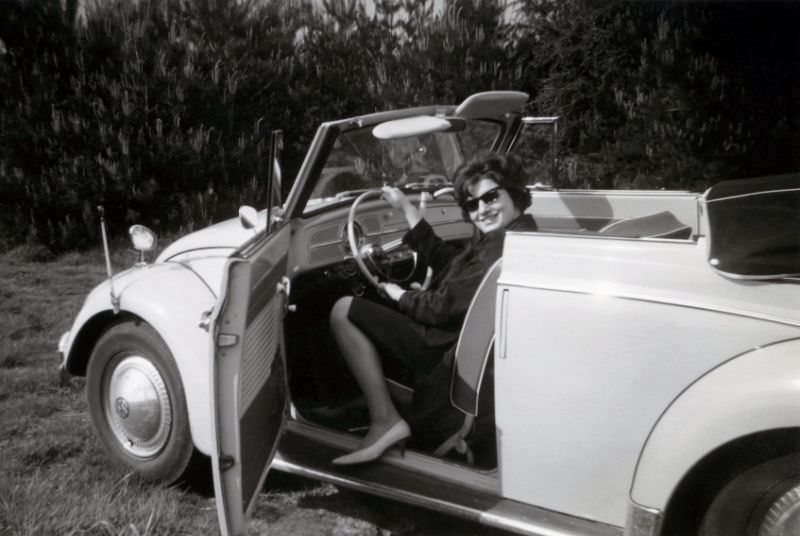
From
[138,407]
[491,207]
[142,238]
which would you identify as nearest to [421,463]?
[491,207]

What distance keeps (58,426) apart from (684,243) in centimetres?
340

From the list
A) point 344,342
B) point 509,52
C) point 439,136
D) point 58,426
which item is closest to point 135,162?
point 509,52

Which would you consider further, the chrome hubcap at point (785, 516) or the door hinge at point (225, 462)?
the door hinge at point (225, 462)

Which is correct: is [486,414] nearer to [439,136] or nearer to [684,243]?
[684,243]

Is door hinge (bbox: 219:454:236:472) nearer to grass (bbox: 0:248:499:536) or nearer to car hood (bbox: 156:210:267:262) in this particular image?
grass (bbox: 0:248:499:536)

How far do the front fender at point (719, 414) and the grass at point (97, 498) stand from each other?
1.07 metres

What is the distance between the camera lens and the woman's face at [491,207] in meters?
2.95

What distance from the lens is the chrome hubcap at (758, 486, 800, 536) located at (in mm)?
2012

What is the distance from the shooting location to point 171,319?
3.01m

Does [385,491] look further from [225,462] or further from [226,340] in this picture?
[226,340]

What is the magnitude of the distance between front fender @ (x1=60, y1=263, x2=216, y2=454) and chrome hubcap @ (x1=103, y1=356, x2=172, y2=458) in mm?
189

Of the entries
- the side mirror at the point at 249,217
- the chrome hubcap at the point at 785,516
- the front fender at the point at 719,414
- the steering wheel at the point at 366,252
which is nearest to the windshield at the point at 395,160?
the steering wheel at the point at 366,252

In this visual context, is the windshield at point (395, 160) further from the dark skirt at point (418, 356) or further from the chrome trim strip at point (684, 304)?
the chrome trim strip at point (684, 304)

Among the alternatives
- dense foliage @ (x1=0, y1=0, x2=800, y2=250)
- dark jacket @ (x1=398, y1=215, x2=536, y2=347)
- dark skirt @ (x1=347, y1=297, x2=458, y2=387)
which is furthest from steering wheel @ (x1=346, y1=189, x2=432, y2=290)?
dense foliage @ (x1=0, y1=0, x2=800, y2=250)
